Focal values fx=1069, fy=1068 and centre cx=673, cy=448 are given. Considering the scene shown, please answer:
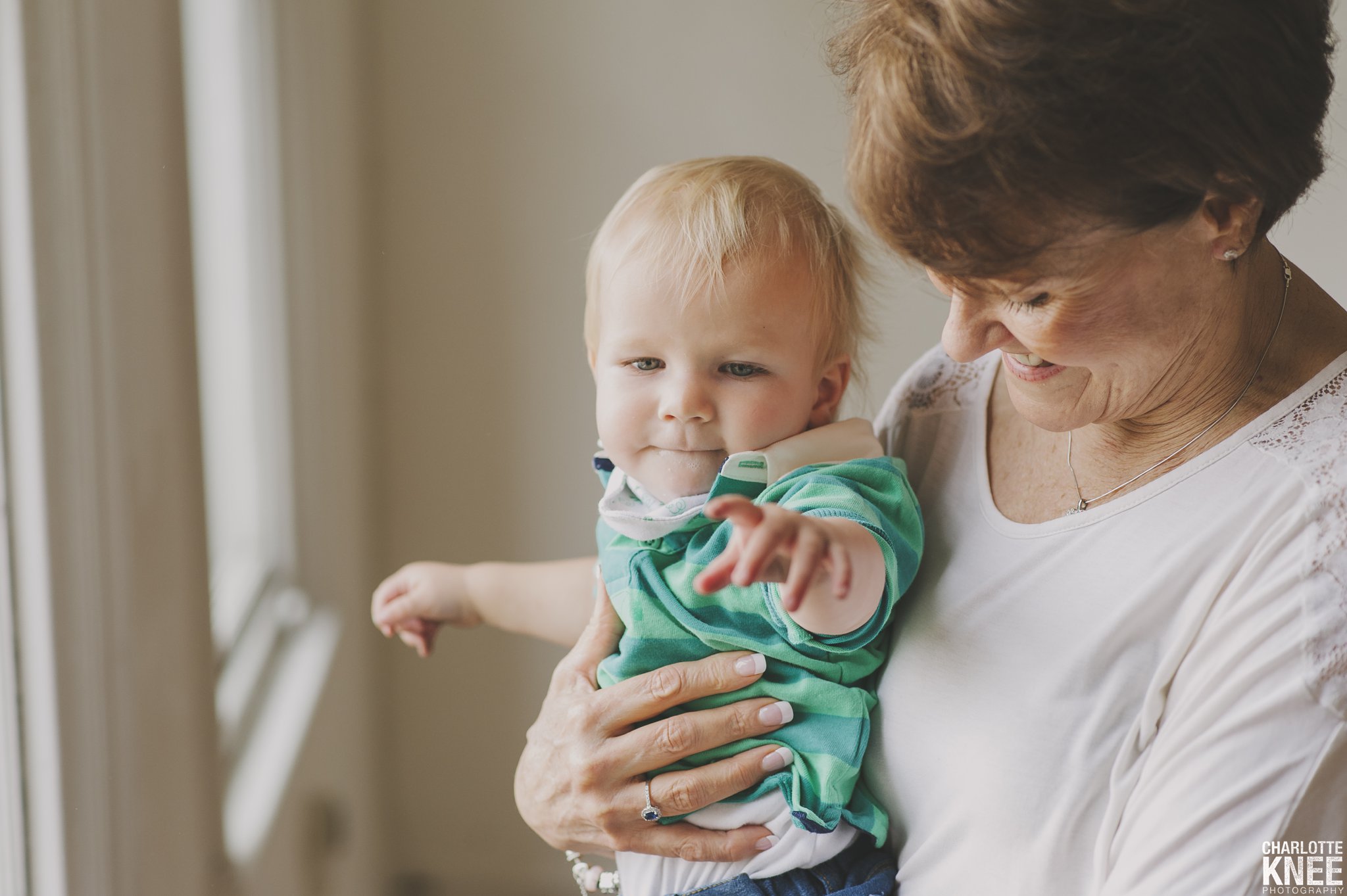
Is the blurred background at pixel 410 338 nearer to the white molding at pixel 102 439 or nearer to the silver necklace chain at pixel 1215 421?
the white molding at pixel 102 439

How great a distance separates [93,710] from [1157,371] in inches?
44.4

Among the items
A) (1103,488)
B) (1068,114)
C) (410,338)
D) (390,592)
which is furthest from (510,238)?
(1068,114)

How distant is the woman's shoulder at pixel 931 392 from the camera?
124 centimetres

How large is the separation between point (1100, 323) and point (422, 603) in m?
0.99

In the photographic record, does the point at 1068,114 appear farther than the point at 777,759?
No

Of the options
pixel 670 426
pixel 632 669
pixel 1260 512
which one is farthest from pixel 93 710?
pixel 1260 512

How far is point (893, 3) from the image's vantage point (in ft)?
2.68

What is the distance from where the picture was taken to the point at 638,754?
3.68 feet

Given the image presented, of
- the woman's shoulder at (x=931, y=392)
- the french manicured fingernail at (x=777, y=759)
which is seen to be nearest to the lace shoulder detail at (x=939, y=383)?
the woman's shoulder at (x=931, y=392)

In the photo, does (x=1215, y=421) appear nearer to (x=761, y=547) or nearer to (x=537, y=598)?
(x=761, y=547)

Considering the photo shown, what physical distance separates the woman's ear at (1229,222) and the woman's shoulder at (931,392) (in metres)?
0.37

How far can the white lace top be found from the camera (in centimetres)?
81

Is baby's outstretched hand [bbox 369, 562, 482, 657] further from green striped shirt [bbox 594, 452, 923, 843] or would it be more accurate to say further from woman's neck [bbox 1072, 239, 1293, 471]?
woman's neck [bbox 1072, 239, 1293, 471]

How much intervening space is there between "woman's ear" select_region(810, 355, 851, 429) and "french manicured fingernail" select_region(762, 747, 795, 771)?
1.19 ft
